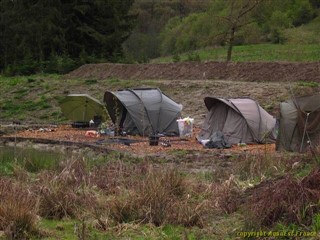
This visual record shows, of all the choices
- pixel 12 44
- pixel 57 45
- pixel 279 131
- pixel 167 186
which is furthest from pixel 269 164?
pixel 12 44

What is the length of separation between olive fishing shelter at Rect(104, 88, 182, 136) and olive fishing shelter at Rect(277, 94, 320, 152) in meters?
5.91

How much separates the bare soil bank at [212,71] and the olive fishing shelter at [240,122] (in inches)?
243

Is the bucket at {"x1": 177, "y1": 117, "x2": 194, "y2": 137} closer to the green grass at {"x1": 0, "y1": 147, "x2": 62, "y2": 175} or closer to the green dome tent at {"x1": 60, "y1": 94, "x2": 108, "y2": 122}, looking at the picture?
the green dome tent at {"x1": 60, "y1": 94, "x2": 108, "y2": 122}

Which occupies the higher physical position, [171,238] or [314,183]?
[314,183]

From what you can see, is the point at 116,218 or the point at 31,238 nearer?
the point at 31,238

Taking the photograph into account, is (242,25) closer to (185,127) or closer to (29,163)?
(185,127)

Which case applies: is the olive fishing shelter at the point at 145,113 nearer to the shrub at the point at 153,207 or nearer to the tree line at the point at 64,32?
the shrub at the point at 153,207

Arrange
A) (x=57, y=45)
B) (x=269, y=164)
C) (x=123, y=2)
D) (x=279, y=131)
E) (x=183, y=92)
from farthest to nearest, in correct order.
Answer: (x=123, y=2), (x=57, y=45), (x=183, y=92), (x=279, y=131), (x=269, y=164)

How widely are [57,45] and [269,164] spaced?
37774 millimetres

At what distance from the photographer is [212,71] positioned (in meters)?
33.1

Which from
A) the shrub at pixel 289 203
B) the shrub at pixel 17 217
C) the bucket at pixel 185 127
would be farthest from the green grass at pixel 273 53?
the shrub at pixel 17 217

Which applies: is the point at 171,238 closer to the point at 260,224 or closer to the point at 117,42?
the point at 260,224

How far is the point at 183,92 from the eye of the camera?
29484 millimetres

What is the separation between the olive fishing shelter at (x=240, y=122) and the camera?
20.1 m
